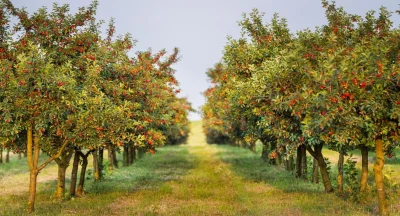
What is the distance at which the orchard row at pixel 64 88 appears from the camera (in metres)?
17.2

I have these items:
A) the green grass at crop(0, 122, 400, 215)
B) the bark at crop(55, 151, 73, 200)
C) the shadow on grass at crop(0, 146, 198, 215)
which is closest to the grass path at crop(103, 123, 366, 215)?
the green grass at crop(0, 122, 400, 215)

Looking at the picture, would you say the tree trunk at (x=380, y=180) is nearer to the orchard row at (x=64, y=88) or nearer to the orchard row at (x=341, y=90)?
the orchard row at (x=341, y=90)

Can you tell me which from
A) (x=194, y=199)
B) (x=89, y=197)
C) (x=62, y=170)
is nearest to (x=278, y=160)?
(x=194, y=199)

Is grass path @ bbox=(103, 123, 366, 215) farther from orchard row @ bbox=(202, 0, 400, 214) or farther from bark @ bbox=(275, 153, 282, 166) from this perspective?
bark @ bbox=(275, 153, 282, 166)

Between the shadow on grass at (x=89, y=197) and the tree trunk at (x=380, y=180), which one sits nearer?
the tree trunk at (x=380, y=180)

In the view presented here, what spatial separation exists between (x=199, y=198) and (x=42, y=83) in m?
10.8

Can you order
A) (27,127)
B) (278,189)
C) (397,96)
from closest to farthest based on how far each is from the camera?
(397,96)
(27,127)
(278,189)

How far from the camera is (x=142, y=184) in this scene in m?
30.7

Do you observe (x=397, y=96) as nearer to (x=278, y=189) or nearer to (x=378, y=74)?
(x=378, y=74)

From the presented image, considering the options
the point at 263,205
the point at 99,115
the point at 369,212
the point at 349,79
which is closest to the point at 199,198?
the point at 263,205

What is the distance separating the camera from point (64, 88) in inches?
679

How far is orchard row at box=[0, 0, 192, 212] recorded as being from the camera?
677 inches

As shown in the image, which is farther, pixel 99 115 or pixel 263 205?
pixel 263 205

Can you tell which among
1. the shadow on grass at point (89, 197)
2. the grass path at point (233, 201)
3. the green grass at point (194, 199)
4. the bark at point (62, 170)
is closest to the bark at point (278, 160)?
the green grass at point (194, 199)
